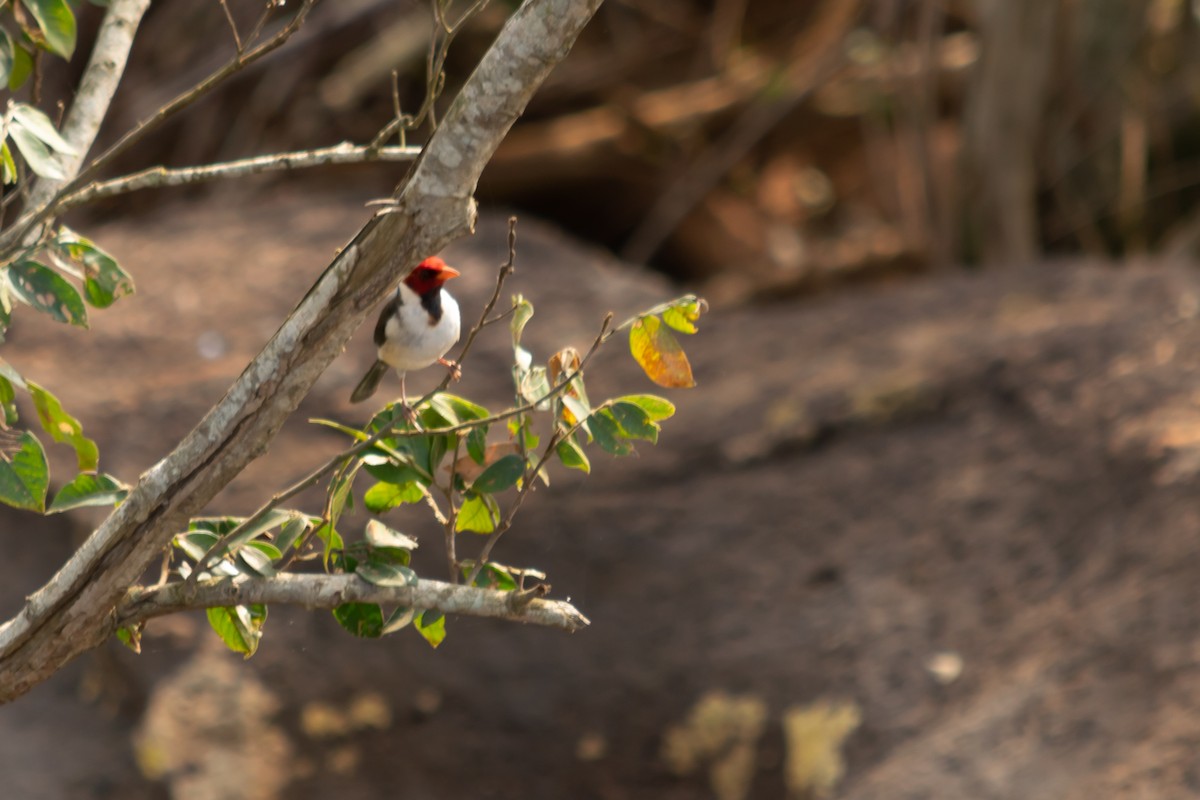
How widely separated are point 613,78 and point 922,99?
192cm

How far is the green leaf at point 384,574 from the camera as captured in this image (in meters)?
2.19

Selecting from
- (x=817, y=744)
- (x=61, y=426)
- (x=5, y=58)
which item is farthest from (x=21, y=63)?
(x=817, y=744)

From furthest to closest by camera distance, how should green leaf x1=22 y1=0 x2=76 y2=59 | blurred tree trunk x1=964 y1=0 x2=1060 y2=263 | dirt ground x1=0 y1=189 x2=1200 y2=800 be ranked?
blurred tree trunk x1=964 y1=0 x2=1060 y2=263 → dirt ground x1=0 y1=189 x2=1200 y2=800 → green leaf x1=22 y1=0 x2=76 y2=59

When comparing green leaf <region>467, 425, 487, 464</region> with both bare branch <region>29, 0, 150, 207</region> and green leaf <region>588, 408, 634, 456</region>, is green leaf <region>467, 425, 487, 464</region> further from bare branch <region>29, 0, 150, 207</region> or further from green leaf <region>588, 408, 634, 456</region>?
bare branch <region>29, 0, 150, 207</region>

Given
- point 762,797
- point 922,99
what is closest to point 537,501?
point 762,797

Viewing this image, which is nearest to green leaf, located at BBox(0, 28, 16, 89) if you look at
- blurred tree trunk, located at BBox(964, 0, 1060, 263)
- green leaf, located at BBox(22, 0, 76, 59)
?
green leaf, located at BBox(22, 0, 76, 59)

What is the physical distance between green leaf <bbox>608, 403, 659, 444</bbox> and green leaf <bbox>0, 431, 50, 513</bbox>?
37.4 inches

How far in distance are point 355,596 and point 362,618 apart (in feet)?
0.39

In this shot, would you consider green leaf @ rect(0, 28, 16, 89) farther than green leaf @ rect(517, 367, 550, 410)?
Yes

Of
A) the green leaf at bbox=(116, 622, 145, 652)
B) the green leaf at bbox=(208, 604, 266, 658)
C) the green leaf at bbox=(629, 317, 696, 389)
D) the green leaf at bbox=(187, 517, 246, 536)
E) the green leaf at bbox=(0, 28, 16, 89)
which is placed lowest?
the green leaf at bbox=(116, 622, 145, 652)

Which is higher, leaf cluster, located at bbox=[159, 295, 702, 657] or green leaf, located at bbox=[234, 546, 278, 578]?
leaf cluster, located at bbox=[159, 295, 702, 657]

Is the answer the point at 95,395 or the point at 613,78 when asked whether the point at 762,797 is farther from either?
the point at 613,78

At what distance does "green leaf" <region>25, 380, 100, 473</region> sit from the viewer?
2.36m

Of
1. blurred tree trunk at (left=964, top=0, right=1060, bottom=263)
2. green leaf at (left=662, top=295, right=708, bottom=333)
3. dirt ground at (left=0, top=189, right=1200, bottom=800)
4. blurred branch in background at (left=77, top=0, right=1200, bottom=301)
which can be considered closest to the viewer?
green leaf at (left=662, top=295, right=708, bottom=333)
